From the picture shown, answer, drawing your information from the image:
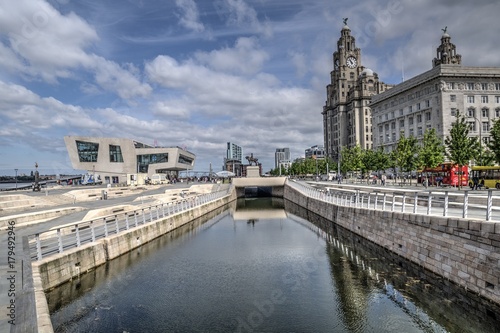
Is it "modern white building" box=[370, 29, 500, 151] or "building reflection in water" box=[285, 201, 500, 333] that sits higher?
"modern white building" box=[370, 29, 500, 151]

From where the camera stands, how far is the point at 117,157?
111 meters

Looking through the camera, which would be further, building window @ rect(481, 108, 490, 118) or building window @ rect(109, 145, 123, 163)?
building window @ rect(109, 145, 123, 163)

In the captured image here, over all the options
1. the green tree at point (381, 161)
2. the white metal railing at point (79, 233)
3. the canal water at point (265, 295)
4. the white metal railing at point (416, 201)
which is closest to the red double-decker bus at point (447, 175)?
the white metal railing at point (416, 201)

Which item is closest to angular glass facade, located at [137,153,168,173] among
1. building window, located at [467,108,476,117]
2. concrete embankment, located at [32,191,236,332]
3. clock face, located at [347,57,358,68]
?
building window, located at [467,108,476,117]

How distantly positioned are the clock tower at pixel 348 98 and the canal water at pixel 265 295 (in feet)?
408

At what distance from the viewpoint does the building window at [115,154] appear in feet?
356

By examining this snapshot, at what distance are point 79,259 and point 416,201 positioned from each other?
692 inches

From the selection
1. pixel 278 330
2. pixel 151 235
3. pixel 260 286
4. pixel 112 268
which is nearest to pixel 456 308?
pixel 278 330

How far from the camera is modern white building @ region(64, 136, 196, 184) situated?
103750 mm

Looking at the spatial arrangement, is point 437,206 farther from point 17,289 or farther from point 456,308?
point 17,289

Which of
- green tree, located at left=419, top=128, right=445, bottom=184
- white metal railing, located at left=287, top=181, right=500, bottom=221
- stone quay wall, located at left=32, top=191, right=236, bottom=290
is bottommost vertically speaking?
stone quay wall, located at left=32, top=191, right=236, bottom=290

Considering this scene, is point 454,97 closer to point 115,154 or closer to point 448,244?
point 448,244

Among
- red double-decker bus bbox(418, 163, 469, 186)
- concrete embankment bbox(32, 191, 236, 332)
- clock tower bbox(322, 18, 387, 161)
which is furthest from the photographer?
clock tower bbox(322, 18, 387, 161)

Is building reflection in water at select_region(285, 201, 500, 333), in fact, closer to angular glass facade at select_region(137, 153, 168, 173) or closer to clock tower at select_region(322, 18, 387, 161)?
angular glass facade at select_region(137, 153, 168, 173)
